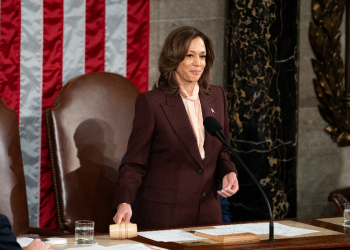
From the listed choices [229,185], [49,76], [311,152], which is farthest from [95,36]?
[311,152]

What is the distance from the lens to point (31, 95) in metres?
3.28

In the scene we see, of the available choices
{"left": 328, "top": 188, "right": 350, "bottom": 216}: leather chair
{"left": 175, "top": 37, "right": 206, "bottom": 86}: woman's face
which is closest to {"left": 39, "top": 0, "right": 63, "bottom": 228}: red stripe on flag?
{"left": 175, "top": 37, "right": 206, "bottom": 86}: woman's face

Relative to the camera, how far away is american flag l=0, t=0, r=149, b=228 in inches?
127

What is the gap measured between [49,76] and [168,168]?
1.34 m

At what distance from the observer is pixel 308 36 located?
4090 millimetres

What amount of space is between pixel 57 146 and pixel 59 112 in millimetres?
211

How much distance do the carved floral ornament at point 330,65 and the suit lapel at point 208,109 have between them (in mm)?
1812

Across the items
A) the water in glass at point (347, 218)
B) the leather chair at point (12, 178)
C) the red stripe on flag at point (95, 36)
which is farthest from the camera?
the red stripe on flag at point (95, 36)

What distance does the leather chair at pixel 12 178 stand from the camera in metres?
2.85

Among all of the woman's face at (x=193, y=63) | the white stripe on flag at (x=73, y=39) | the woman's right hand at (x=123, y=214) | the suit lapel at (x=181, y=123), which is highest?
the white stripe on flag at (x=73, y=39)

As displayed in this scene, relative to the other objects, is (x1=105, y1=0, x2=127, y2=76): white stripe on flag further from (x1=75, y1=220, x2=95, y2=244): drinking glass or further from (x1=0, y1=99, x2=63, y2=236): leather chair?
(x1=75, y1=220, x2=95, y2=244): drinking glass

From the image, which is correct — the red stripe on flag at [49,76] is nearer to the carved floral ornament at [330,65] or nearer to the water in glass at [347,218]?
the water in glass at [347,218]

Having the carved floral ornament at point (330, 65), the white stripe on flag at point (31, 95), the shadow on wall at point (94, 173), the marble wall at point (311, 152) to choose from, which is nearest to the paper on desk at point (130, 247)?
the shadow on wall at point (94, 173)

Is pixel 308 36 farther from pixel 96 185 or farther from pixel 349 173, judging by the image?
pixel 96 185
